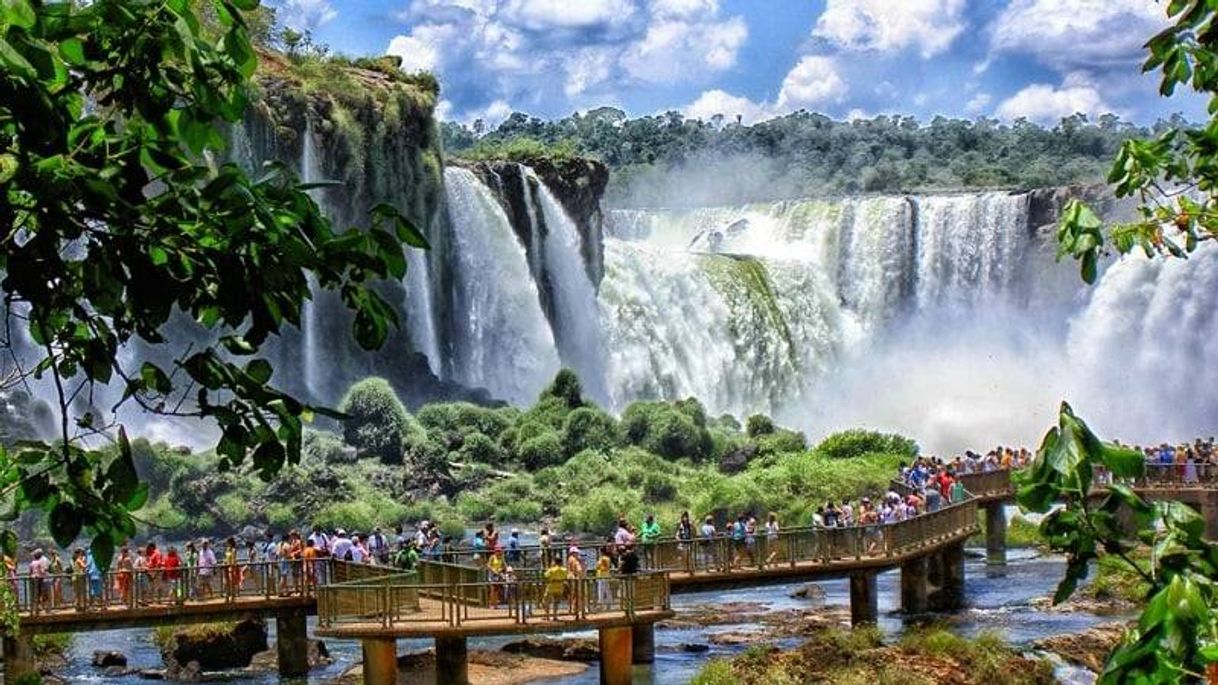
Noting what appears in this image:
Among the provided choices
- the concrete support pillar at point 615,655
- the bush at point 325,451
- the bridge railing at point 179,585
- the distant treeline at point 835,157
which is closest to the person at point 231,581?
the bridge railing at point 179,585

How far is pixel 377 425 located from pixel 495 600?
26.5m

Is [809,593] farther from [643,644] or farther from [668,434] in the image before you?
[668,434]

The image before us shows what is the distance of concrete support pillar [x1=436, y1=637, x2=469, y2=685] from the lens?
22156mm

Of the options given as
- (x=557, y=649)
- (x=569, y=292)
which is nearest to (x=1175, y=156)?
(x=557, y=649)

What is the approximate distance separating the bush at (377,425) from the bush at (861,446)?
10885 millimetres

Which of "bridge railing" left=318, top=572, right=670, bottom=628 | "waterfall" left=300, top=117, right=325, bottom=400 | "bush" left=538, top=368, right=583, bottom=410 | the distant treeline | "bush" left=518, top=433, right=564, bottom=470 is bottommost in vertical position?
"bridge railing" left=318, top=572, right=670, bottom=628

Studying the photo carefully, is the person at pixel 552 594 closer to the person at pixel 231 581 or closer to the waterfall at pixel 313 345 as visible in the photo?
the person at pixel 231 581

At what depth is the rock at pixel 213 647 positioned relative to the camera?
2564 cm

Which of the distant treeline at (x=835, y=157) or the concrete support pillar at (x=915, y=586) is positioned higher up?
the distant treeline at (x=835, y=157)

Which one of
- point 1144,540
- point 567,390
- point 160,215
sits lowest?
point 1144,540

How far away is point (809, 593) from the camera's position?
34.2m

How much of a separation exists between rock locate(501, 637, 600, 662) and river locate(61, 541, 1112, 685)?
2.62 feet

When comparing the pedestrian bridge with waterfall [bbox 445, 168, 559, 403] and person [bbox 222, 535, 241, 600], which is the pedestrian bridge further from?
waterfall [bbox 445, 168, 559, 403]

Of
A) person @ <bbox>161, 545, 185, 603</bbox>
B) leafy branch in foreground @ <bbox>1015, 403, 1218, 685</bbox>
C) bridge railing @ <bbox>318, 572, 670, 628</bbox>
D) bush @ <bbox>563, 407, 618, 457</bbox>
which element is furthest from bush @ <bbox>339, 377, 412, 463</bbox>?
leafy branch in foreground @ <bbox>1015, 403, 1218, 685</bbox>
